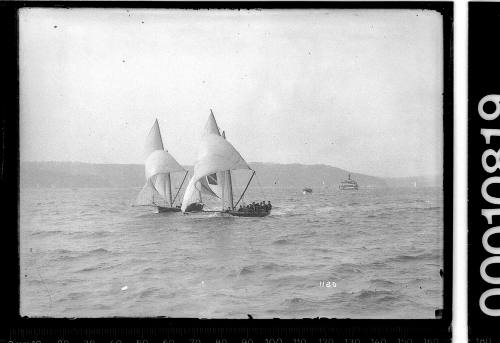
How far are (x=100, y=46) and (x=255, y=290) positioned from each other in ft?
4.11

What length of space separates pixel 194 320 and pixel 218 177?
627 millimetres

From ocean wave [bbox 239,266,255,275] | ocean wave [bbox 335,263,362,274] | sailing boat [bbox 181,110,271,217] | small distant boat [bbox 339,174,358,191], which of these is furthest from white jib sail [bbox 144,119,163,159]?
ocean wave [bbox 335,263,362,274]

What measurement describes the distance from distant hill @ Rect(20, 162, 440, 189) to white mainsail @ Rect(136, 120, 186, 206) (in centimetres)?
4

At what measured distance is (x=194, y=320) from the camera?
2.05 m

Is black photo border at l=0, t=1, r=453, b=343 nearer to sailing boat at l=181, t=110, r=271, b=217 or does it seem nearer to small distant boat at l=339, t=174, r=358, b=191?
small distant boat at l=339, t=174, r=358, b=191

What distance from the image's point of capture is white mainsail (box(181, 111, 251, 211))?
6.90ft

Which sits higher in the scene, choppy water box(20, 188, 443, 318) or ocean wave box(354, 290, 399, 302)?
choppy water box(20, 188, 443, 318)

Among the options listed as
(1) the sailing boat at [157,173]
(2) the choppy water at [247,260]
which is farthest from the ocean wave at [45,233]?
(1) the sailing boat at [157,173]

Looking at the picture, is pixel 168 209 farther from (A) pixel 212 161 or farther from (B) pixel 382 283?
(B) pixel 382 283

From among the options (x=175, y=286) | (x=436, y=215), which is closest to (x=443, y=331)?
(x=436, y=215)

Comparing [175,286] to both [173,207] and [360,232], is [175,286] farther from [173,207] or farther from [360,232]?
[360,232]

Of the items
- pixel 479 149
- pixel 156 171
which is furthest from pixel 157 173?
pixel 479 149

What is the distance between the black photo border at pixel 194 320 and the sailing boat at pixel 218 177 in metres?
0.49

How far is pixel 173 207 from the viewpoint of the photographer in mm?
2164
